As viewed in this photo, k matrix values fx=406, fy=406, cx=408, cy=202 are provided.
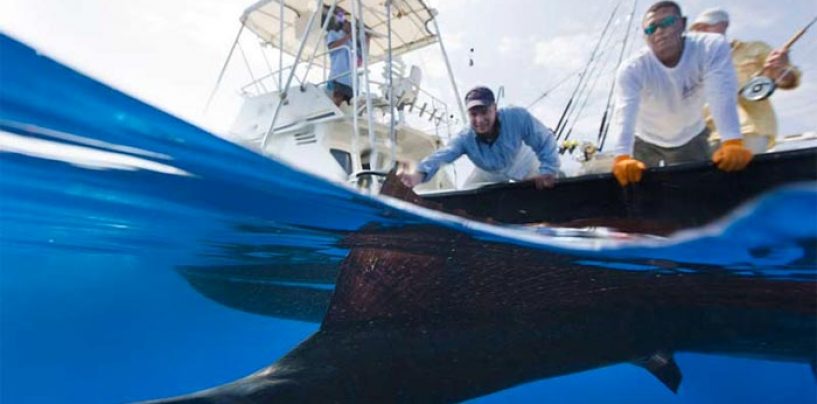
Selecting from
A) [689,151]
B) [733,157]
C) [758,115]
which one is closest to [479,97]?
[689,151]

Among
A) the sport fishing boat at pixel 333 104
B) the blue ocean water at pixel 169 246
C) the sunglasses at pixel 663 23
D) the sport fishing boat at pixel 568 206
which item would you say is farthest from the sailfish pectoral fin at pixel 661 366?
the sport fishing boat at pixel 333 104

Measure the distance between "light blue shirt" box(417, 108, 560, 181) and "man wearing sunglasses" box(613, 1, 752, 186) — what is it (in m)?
0.68

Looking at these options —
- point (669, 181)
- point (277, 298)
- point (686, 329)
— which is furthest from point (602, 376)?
point (277, 298)

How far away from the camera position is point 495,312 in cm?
203

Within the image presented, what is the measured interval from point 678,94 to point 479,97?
4.25 ft

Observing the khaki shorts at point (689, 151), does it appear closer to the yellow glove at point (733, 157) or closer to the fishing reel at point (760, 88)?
the fishing reel at point (760, 88)

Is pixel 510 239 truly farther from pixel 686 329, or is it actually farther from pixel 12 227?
pixel 12 227

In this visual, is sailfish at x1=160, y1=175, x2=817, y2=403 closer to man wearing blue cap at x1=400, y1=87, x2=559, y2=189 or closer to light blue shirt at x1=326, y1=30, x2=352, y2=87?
man wearing blue cap at x1=400, y1=87, x2=559, y2=189

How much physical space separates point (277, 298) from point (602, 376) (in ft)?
8.71

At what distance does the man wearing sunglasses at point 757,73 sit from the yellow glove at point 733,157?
0.79 metres

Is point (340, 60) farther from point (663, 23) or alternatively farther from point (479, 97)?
point (663, 23)

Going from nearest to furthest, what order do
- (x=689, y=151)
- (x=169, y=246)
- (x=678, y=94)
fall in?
1. (x=169, y=246)
2. (x=678, y=94)
3. (x=689, y=151)

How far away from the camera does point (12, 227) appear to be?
5.76ft

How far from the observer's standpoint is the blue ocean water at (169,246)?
1.18 metres
